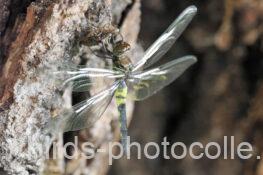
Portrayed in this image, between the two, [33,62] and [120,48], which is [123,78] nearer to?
[120,48]

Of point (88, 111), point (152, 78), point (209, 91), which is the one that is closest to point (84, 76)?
point (88, 111)

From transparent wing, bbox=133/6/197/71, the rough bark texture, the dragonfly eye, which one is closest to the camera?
the rough bark texture

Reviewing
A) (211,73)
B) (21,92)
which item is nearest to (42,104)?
(21,92)

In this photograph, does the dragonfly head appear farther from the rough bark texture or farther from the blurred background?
the blurred background

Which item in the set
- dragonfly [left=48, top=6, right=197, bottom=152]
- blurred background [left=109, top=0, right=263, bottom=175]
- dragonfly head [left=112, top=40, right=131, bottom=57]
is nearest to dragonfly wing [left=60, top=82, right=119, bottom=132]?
dragonfly [left=48, top=6, right=197, bottom=152]

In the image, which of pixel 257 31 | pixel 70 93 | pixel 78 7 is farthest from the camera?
pixel 257 31

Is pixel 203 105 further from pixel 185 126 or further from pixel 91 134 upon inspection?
pixel 91 134
